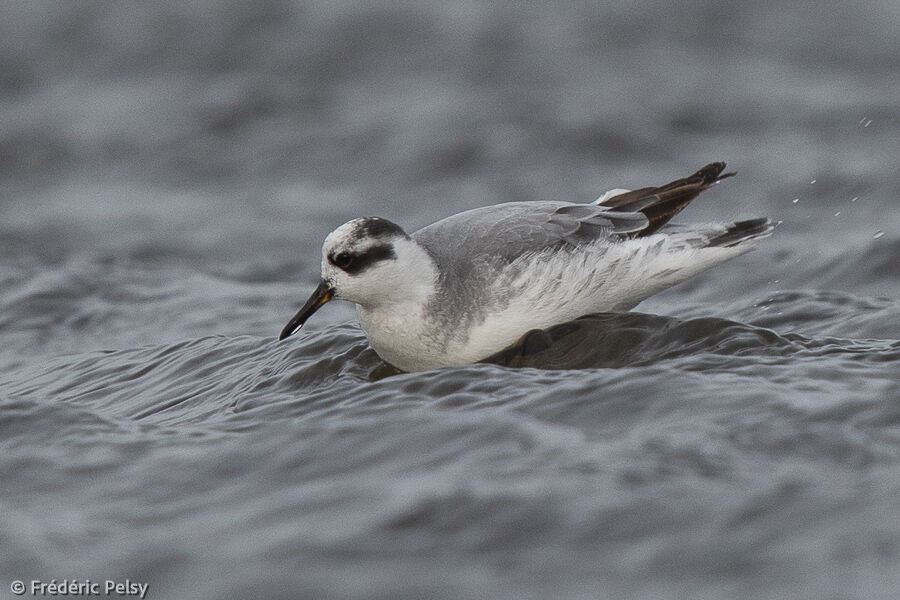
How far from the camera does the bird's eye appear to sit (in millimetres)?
6930

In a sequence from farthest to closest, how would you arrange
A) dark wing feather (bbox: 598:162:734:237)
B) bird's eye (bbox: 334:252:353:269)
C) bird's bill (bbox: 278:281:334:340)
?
dark wing feather (bbox: 598:162:734:237), bird's bill (bbox: 278:281:334:340), bird's eye (bbox: 334:252:353:269)

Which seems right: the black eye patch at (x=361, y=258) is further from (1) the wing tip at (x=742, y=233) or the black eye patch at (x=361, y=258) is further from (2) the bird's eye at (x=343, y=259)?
(1) the wing tip at (x=742, y=233)

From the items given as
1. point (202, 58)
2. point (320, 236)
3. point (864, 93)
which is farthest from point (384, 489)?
point (202, 58)

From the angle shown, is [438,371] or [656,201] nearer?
[438,371]

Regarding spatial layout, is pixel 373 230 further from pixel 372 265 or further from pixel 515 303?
pixel 515 303

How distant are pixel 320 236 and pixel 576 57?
389 centimetres

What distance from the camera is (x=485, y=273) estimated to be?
23.1ft

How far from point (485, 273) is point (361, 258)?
0.66 m

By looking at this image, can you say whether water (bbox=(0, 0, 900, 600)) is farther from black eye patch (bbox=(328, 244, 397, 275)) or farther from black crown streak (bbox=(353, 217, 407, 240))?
black crown streak (bbox=(353, 217, 407, 240))

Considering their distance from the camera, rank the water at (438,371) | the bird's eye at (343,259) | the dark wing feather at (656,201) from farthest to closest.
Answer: the dark wing feather at (656,201) → the bird's eye at (343,259) → the water at (438,371)

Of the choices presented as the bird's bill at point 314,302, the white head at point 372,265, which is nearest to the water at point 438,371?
the bird's bill at point 314,302

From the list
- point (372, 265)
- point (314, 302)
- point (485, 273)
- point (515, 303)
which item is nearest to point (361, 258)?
point (372, 265)

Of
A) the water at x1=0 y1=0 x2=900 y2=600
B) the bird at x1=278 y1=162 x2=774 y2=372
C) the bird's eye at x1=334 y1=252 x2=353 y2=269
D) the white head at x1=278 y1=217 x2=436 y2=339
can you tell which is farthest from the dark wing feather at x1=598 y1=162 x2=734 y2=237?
the bird's eye at x1=334 y1=252 x2=353 y2=269

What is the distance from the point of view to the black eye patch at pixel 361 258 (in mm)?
6934
